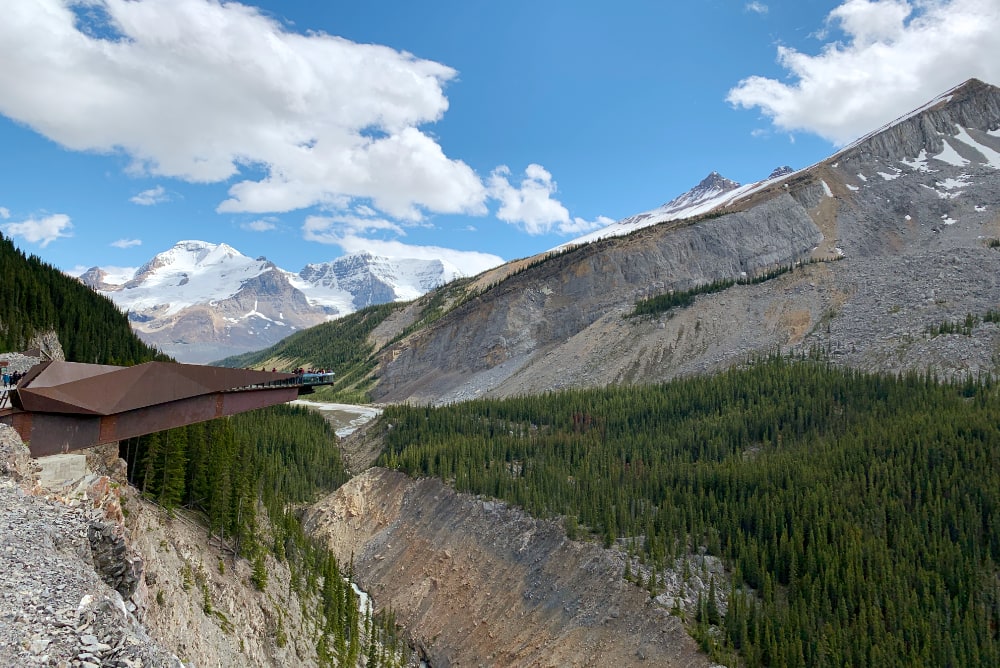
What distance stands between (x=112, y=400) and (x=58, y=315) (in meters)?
38.3

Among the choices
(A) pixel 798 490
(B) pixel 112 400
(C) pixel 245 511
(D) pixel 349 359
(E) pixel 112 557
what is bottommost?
(A) pixel 798 490

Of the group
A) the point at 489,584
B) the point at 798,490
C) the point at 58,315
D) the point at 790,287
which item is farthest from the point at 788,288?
the point at 58,315

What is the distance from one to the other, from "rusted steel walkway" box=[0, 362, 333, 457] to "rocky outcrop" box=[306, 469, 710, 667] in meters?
22.6

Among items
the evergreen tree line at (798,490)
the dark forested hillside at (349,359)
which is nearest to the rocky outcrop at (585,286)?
the dark forested hillside at (349,359)

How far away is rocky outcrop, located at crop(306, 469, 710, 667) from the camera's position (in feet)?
110

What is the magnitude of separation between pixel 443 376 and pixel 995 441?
84.6 meters

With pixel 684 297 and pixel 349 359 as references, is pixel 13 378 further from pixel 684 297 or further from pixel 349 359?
pixel 349 359

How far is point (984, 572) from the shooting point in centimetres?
3238

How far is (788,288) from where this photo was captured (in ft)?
282

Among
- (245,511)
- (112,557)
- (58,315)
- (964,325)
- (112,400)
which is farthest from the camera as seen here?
(964,325)

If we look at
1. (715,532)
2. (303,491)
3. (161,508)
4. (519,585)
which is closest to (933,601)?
(715,532)

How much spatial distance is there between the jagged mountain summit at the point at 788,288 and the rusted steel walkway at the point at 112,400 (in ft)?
192

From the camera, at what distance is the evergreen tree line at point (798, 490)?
1189 inches

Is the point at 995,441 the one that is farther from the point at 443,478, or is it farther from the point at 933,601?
the point at 443,478
